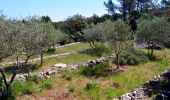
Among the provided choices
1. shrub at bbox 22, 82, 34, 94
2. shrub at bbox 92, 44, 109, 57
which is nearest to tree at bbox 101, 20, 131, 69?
shrub at bbox 92, 44, 109, 57

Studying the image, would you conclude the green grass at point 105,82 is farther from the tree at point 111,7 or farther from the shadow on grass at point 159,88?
the tree at point 111,7

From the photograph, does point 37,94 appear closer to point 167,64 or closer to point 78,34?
point 167,64

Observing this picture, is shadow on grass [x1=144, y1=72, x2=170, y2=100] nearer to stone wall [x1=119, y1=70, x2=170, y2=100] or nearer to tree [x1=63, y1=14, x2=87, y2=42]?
stone wall [x1=119, y1=70, x2=170, y2=100]

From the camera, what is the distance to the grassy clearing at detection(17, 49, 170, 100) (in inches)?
1032

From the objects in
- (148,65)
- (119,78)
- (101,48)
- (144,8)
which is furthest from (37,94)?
(144,8)

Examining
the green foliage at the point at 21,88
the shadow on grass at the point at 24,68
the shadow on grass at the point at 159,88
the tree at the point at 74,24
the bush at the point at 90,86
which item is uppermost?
the tree at the point at 74,24

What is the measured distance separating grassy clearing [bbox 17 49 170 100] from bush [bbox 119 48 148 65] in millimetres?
1775

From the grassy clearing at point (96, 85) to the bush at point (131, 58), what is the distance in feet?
5.82

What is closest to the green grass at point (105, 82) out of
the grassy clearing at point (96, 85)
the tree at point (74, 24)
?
the grassy clearing at point (96, 85)

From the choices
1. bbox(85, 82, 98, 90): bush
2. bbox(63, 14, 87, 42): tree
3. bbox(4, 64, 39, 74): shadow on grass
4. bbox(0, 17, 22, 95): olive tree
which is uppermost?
bbox(0, 17, 22, 95): olive tree

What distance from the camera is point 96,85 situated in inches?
1117

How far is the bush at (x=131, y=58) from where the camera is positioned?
37.4 metres

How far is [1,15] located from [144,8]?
74666 mm

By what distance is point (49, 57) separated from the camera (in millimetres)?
43344
